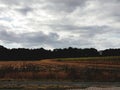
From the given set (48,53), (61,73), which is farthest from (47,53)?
(61,73)

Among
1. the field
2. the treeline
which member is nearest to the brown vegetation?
the field

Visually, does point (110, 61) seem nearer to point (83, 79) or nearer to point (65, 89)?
point (83, 79)

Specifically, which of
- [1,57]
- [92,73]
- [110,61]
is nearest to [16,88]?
[92,73]

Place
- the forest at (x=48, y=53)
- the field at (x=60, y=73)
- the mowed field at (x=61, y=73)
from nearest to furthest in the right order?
the field at (x=60, y=73) → the mowed field at (x=61, y=73) → the forest at (x=48, y=53)

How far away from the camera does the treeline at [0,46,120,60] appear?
127062 mm

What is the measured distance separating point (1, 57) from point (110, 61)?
4198 centimetres

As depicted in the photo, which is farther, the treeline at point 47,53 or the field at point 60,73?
the treeline at point 47,53

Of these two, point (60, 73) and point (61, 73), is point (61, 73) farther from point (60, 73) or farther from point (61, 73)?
point (60, 73)

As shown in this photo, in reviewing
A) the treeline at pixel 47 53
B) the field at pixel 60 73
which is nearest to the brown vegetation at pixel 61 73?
the field at pixel 60 73

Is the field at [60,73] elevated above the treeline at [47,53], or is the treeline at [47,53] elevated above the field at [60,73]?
the treeline at [47,53]

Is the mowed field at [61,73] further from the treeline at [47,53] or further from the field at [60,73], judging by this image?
the treeline at [47,53]

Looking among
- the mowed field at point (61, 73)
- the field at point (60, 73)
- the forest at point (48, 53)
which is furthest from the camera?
the forest at point (48, 53)

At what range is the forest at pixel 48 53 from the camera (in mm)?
127044

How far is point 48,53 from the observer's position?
13500 centimetres
